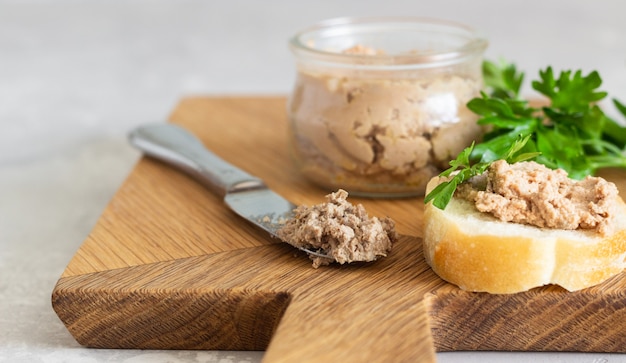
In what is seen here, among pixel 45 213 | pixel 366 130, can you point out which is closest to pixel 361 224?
pixel 366 130

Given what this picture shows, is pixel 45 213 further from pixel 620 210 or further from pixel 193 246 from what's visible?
pixel 620 210

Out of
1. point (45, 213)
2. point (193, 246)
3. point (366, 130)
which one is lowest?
point (45, 213)

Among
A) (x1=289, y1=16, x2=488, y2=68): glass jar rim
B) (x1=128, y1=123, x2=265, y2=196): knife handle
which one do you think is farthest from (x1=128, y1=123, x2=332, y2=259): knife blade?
(x1=289, y1=16, x2=488, y2=68): glass jar rim

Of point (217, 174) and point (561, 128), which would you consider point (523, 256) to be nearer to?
point (561, 128)

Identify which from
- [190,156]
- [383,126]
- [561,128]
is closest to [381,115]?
[383,126]

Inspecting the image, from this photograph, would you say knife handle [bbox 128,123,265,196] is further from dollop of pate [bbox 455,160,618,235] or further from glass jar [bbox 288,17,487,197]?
dollop of pate [bbox 455,160,618,235]
